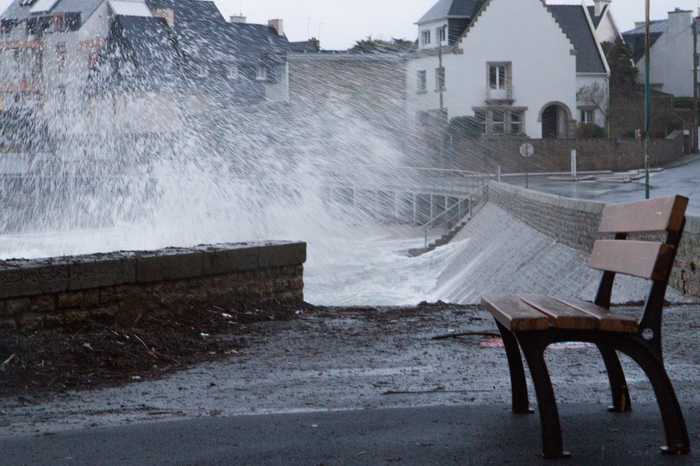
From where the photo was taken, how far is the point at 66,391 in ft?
25.5

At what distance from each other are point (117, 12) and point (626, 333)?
5092 cm

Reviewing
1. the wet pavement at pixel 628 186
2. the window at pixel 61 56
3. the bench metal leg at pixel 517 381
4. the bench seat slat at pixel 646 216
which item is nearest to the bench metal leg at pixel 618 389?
the bench metal leg at pixel 517 381

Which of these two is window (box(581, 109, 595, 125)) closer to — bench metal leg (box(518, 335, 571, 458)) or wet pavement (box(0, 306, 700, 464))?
wet pavement (box(0, 306, 700, 464))

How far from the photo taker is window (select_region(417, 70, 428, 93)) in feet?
263

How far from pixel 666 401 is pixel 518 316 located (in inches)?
28.9

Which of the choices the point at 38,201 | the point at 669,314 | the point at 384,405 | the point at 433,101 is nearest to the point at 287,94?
the point at 433,101

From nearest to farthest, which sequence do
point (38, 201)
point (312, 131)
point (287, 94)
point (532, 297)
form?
point (532, 297)
point (38, 201)
point (312, 131)
point (287, 94)

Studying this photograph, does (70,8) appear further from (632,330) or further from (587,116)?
(632,330)

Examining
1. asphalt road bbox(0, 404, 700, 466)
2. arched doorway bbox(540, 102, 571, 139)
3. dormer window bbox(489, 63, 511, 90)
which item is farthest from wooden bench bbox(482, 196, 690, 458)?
arched doorway bbox(540, 102, 571, 139)

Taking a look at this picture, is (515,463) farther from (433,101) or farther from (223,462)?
(433,101)

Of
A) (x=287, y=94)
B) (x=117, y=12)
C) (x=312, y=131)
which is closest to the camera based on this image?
(x=117, y=12)

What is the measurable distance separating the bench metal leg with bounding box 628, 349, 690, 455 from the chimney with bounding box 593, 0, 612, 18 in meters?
95.3

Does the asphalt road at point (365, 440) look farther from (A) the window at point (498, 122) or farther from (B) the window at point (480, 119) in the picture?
(A) the window at point (498, 122)

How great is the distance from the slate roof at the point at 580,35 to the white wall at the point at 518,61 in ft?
10.2
